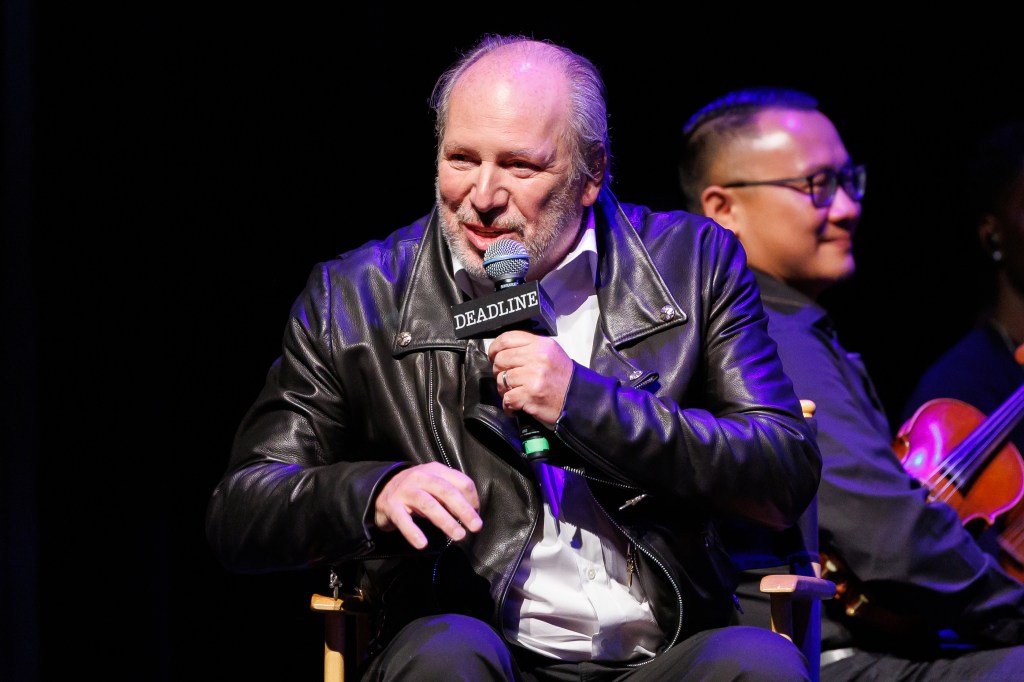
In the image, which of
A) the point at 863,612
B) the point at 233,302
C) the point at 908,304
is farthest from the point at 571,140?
the point at 908,304

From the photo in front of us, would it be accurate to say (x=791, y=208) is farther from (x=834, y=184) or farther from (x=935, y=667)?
(x=935, y=667)

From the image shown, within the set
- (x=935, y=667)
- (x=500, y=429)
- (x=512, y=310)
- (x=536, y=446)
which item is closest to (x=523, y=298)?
(x=512, y=310)

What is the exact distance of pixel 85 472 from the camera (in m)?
3.33

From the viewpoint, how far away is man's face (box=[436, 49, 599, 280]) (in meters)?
2.11

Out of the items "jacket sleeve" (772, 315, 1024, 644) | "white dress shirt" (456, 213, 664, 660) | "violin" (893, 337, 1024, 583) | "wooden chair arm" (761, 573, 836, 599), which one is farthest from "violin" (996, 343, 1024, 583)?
"white dress shirt" (456, 213, 664, 660)

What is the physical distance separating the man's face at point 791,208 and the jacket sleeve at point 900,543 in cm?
58

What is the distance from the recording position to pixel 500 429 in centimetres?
201

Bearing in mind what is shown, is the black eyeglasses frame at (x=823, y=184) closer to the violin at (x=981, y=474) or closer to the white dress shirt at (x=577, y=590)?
the violin at (x=981, y=474)

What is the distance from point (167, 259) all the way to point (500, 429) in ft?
5.45

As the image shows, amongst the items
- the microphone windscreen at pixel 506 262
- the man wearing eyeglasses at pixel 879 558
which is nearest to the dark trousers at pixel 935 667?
the man wearing eyeglasses at pixel 879 558

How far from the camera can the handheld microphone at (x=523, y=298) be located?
5.75 feet

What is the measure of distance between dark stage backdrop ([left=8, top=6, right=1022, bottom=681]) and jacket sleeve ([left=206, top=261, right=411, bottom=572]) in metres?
1.22

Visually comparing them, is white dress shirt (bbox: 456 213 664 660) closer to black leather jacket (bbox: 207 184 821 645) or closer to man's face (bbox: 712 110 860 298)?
black leather jacket (bbox: 207 184 821 645)

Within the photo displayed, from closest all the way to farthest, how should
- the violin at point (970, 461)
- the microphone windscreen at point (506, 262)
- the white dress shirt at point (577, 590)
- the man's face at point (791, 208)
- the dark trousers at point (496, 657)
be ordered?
A: the dark trousers at point (496, 657) → the microphone windscreen at point (506, 262) → the white dress shirt at point (577, 590) → the violin at point (970, 461) → the man's face at point (791, 208)
